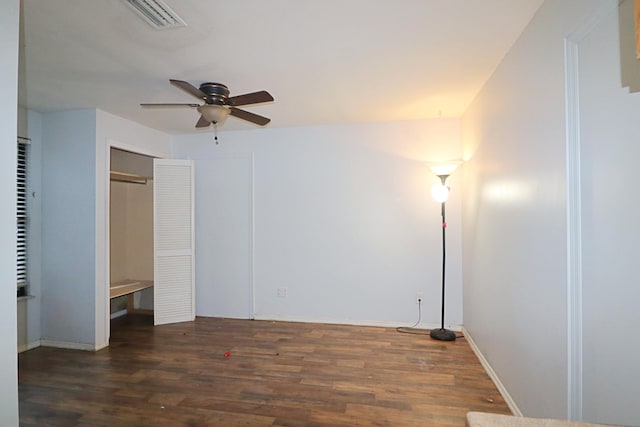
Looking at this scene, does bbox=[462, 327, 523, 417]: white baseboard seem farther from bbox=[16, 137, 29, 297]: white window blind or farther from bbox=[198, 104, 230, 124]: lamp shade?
bbox=[16, 137, 29, 297]: white window blind

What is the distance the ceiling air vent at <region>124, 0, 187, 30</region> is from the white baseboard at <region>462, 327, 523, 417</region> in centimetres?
338

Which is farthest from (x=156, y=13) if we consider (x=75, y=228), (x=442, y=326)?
(x=442, y=326)

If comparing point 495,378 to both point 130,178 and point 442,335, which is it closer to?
point 442,335

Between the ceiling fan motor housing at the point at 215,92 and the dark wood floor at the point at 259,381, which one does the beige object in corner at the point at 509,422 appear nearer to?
the dark wood floor at the point at 259,381

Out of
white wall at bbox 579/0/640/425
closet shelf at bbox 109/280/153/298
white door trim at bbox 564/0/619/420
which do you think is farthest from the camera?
closet shelf at bbox 109/280/153/298

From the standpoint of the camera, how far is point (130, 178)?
4621mm

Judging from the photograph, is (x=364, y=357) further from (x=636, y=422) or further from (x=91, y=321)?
(x=91, y=321)

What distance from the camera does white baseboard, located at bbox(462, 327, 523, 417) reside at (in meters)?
2.17

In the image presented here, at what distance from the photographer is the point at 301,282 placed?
421 cm

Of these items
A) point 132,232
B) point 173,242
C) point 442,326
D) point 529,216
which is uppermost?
point 529,216

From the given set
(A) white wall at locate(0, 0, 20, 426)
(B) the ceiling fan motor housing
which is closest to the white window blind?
(B) the ceiling fan motor housing

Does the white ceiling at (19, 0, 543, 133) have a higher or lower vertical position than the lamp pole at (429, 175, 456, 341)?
higher

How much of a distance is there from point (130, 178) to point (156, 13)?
11.5 feet

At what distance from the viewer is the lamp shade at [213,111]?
8.31 feet
